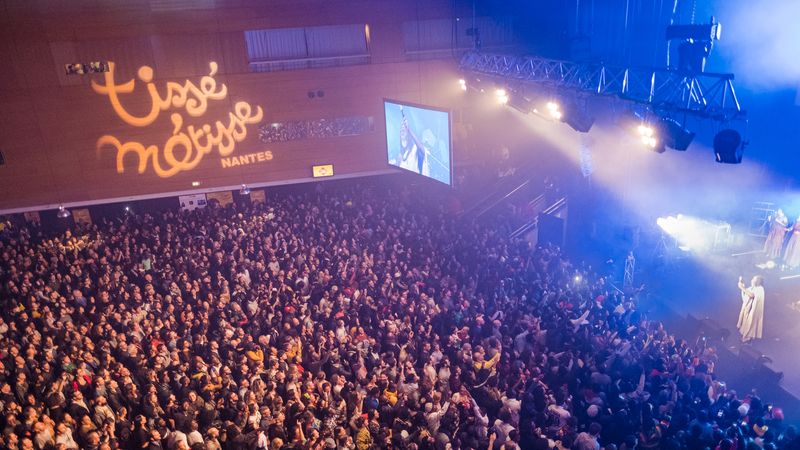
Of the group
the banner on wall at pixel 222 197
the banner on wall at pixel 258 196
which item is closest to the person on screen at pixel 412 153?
the banner on wall at pixel 258 196

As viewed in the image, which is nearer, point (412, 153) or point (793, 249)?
point (793, 249)

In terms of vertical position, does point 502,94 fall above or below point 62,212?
above

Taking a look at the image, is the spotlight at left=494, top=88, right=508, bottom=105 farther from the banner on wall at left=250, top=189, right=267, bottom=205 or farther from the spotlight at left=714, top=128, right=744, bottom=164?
the banner on wall at left=250, top=189, right=267, bottom=205

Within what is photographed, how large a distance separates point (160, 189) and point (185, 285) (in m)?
6.27

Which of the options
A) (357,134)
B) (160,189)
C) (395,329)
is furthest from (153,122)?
(395,329)

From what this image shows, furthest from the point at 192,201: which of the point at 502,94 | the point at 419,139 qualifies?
the point at 502,94

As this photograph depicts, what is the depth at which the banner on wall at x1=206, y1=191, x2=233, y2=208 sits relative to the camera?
52.4ft

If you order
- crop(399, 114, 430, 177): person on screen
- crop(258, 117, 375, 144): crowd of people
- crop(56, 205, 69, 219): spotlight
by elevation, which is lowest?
crop(56, 205, 69, 219): spotlight

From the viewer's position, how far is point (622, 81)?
349 inches

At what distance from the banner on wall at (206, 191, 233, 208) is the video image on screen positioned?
16.2 ft

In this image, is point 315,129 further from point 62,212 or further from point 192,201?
point 62,212

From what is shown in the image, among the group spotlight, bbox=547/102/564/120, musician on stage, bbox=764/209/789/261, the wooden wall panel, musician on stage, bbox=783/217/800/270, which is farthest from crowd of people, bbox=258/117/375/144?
musician on stage, bbox=783/217/800/270

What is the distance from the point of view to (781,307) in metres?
11.5

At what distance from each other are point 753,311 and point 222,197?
44.7ft
